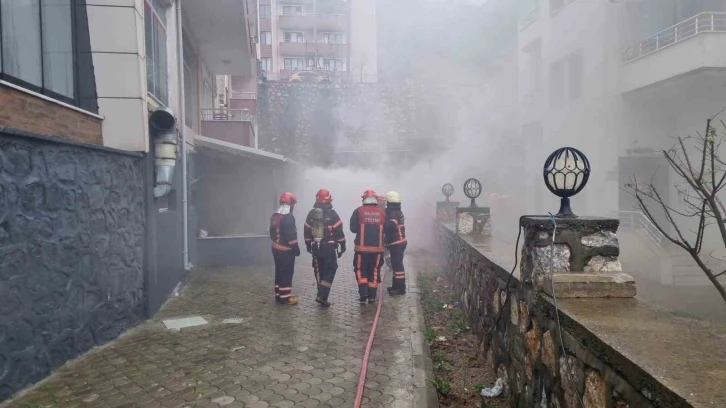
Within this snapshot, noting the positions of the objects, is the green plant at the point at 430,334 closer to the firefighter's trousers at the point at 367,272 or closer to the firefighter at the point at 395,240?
the firefighter's trousers at the point at 367,272

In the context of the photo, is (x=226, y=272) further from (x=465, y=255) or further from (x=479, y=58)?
(x=479, y=58)

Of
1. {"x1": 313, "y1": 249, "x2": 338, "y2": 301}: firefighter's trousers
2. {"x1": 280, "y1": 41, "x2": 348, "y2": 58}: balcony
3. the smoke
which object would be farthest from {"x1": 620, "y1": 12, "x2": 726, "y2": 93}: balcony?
{"x1": 280, "y1": 41, "x2": 348, "y2": 58}: balcony

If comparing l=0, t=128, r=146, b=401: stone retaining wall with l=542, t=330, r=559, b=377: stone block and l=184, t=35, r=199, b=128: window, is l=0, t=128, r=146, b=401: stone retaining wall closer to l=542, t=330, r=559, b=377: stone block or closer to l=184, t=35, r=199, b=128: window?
l=542, t=330, r=559, b=377: stone block

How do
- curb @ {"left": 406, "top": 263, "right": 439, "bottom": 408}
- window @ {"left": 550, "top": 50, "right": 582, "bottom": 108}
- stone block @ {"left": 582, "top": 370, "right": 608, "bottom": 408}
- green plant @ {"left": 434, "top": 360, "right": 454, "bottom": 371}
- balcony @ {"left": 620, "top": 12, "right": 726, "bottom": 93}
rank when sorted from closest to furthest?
stone block @ {"left": 582, "top": 370, "right": 608, "bottom": 408} < curb @ {"left": 406, "top": 263, "right": 439, "bottom": 408} < green plant @ {"left": 434, "top": 360, "right": 454, "bottom": 371} < balcony @ {"left": 620, "top": 12, "right": 726, "bottom": 93} < window @ {"left": 550, "top": 50, "right": 582, "bottom": 108}

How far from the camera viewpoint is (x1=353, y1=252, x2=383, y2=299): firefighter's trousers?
284 inches

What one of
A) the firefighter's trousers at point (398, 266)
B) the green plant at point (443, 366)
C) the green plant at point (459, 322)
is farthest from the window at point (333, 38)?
the green plant at point (443, 366)

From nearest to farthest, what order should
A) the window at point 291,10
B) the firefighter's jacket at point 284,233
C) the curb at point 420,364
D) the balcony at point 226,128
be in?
the curb at point 420,364, the firefighter's jacket at point 284,233, the balcony at point 226,128, the window at point 291,10

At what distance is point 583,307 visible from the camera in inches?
108

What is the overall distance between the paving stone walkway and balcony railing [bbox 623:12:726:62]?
1055 cm

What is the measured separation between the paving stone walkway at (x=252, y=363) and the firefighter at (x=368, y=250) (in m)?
0.34

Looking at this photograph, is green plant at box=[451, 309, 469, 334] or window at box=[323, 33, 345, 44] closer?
green plant at box=[451, 309, 469, 334]

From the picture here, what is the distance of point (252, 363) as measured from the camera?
15.2ft

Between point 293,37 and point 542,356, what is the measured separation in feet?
137

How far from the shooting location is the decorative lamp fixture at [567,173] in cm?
322
